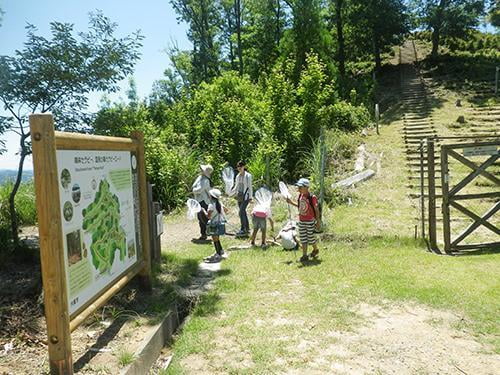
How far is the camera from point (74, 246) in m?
3.62

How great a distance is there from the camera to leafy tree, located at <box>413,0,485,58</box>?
29.9 m

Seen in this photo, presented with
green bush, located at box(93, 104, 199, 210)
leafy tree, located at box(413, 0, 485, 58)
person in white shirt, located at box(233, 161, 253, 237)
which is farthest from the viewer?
leafy tree, located at box(413, 0, 485, 58)

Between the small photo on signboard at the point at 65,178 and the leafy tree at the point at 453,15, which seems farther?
the leafy tree at the point at 453,15

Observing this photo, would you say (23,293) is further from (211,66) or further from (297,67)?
(211,66)

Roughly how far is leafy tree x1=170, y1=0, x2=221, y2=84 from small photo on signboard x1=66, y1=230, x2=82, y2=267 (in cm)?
3184

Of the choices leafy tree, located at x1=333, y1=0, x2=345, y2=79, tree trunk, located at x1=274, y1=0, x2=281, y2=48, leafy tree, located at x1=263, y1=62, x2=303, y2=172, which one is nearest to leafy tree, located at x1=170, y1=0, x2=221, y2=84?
tree trunk, located at x1=274, y1=0, x2=281, y2=48

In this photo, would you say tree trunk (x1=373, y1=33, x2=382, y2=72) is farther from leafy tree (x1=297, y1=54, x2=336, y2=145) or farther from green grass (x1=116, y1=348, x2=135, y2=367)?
green grass (x1=116, y1=348, x2=135, y2=367)

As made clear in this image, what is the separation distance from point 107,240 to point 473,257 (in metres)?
6.52

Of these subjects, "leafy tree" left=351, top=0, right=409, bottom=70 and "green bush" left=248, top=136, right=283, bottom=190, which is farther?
"leafy tree" left=351, top=0, right=409, bottom=70

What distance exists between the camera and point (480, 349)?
4254mm

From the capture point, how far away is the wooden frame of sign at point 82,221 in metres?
3.15

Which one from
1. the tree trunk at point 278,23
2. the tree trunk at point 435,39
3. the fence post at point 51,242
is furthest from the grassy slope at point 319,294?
the tree trunk at point 278,23

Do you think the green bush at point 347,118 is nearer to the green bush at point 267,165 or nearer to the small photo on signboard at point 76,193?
the green bush at point 267,165

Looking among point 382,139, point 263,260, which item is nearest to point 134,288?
point 263,260
